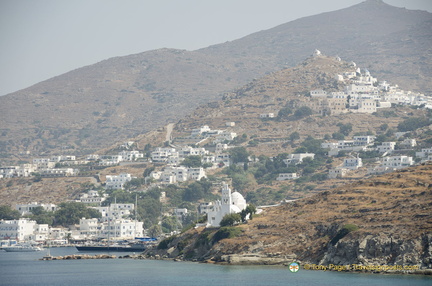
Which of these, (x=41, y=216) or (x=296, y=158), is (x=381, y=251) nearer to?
(x=41, y=216)

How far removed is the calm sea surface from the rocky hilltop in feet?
10.7

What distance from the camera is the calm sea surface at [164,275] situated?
8462cm

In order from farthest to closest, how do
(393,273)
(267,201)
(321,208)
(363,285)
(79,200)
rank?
(79,200) < (267,201) < (321,208) < (393,273) < (363,285)

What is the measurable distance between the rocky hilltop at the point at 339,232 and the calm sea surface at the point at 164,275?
328 cm

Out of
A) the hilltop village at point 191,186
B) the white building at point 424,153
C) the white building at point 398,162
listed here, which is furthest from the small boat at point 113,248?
the white building at point 424,153

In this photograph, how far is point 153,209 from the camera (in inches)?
6870

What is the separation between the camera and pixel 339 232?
9725cm

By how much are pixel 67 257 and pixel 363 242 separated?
171 feet

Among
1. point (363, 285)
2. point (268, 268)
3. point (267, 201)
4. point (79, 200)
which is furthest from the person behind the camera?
point (79, 200)

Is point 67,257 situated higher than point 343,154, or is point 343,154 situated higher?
point 343,154

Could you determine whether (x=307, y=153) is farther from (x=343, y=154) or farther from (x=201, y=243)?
(x=201, y=243)

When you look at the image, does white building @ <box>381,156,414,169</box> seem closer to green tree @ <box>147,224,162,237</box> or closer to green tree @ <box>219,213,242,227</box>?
green tree @ <box>147,224,162,237</box>

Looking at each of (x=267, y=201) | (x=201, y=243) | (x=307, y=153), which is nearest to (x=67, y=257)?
(x=201, y=243)

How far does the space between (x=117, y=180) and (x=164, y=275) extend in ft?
335
